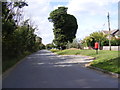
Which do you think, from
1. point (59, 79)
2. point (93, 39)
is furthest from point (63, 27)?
point (59, 79)

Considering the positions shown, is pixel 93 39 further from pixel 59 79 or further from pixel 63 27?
pixel 59 79

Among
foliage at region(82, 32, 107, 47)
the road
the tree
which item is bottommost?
the road

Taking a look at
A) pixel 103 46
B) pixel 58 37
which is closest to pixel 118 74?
pixel 103 46

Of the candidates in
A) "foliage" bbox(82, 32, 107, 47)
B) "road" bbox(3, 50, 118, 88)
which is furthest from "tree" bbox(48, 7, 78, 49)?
"road" bbox(3, 50, 118, 88)

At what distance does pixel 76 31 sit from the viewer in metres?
66.8

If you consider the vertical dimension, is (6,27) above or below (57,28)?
below

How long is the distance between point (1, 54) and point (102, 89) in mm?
11212

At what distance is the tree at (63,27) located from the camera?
210 feet

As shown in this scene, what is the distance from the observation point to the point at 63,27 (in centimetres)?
6397

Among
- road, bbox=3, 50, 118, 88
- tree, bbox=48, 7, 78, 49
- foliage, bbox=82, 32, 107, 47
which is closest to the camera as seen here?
road, bbox=3, 50, 118, 88

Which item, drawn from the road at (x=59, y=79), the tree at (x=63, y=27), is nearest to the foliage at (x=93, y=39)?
the tree at (x=63, y=27)

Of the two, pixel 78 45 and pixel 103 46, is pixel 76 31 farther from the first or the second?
pixel 103 46

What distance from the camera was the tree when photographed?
63.9 metres

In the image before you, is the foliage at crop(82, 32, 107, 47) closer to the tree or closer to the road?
the tree
